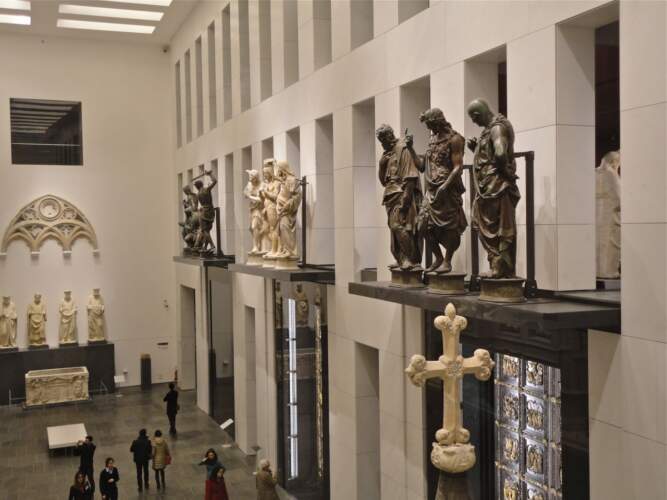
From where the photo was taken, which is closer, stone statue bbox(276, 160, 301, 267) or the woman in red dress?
the woman in red dress

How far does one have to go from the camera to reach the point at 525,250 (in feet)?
24.6

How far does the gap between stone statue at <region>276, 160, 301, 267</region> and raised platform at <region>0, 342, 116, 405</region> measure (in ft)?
41.5

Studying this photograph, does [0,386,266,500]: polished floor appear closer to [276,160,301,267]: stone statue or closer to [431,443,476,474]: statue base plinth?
[276,160,301,267]: stone statue

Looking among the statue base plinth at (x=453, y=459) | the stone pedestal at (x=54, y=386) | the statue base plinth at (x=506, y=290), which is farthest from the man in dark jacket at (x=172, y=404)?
the statue base plinth at (x=453, y=459)

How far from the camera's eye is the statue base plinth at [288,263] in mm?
13375

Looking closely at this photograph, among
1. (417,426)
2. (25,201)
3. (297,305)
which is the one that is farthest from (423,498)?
(25,201)

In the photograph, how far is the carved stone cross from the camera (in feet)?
15.1

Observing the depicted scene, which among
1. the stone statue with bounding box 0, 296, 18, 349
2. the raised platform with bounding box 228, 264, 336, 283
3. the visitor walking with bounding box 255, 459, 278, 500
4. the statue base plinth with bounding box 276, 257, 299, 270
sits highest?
the statue base plinth with bounding box 276, 257, 299, 270

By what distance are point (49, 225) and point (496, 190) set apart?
20.1 metres

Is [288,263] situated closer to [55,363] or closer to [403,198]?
[403,198]

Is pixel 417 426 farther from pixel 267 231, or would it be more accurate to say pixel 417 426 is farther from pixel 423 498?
pixel 267 231

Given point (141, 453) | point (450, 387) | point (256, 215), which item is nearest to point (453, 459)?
point (450, 387)

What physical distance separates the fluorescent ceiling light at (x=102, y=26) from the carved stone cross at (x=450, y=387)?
2129 centimetres

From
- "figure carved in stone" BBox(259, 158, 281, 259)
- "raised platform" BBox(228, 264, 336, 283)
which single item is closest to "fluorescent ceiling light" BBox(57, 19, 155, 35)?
"figure carved in stone" BBox(259, 158, 281, 259)
